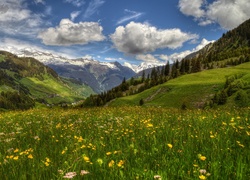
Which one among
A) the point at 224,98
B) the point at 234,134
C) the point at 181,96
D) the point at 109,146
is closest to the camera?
the point at 109,146

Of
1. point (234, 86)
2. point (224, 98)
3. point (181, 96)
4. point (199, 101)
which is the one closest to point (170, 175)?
point (224, 98)

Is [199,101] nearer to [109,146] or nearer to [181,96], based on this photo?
[181,96]

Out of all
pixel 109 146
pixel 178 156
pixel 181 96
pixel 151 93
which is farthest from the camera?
pixel 151 93

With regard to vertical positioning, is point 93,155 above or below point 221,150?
below

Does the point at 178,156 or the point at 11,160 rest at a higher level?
the point at 178,156

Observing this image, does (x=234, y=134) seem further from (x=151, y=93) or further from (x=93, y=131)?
(x=151, y=93)

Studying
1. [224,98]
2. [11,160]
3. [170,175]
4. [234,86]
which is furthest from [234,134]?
[234,86]

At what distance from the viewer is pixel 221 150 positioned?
5.12 m

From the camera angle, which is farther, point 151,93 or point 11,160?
point 151,93

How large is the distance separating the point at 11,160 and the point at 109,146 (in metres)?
2.20

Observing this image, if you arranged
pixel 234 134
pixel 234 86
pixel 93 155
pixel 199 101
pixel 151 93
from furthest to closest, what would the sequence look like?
pixel 151 93, pixel 199 101, pixel 234 86, pixel 234 134, pixel 93 155

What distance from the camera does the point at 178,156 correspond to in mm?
4980

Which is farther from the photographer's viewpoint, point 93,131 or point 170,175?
point 93,131

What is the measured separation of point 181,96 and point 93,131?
203ft
